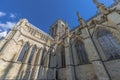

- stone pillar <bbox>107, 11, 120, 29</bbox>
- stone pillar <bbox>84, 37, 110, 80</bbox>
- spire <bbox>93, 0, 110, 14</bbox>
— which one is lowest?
stone pillar <bbox>84, 37, 110, 80</bbox>

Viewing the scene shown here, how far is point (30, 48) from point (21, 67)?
9.54ft

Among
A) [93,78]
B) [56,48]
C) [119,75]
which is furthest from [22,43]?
[119,75]

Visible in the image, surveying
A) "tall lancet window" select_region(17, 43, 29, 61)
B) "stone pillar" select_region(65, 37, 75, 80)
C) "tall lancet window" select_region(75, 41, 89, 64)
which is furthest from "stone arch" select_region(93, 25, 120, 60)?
"tall lancet window" select_region(17, 43, 29, 61)

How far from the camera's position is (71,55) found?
11.0 m

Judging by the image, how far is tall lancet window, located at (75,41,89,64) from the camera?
1044 cm

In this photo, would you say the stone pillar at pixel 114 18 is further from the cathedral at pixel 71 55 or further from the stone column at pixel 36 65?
the stone column at pixel 36 65

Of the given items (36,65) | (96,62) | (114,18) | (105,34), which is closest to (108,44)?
(105,34)

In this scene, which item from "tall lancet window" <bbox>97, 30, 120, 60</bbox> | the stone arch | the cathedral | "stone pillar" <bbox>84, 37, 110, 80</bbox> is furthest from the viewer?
the stone arch

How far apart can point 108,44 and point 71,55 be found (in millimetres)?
4687

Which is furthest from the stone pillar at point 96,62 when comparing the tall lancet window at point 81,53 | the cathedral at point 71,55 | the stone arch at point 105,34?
the tall lancet window at point 81,53

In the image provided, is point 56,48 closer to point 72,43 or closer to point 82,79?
point 72,43

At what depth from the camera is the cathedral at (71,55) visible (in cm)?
808

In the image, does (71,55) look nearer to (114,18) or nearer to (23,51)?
(23,51)

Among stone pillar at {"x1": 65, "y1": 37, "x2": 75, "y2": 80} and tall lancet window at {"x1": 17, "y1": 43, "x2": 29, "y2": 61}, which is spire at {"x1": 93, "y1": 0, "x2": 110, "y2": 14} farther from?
tall lancet window at {"x1": 17, "y1": 43, "x2": 29, "y2": 61}
